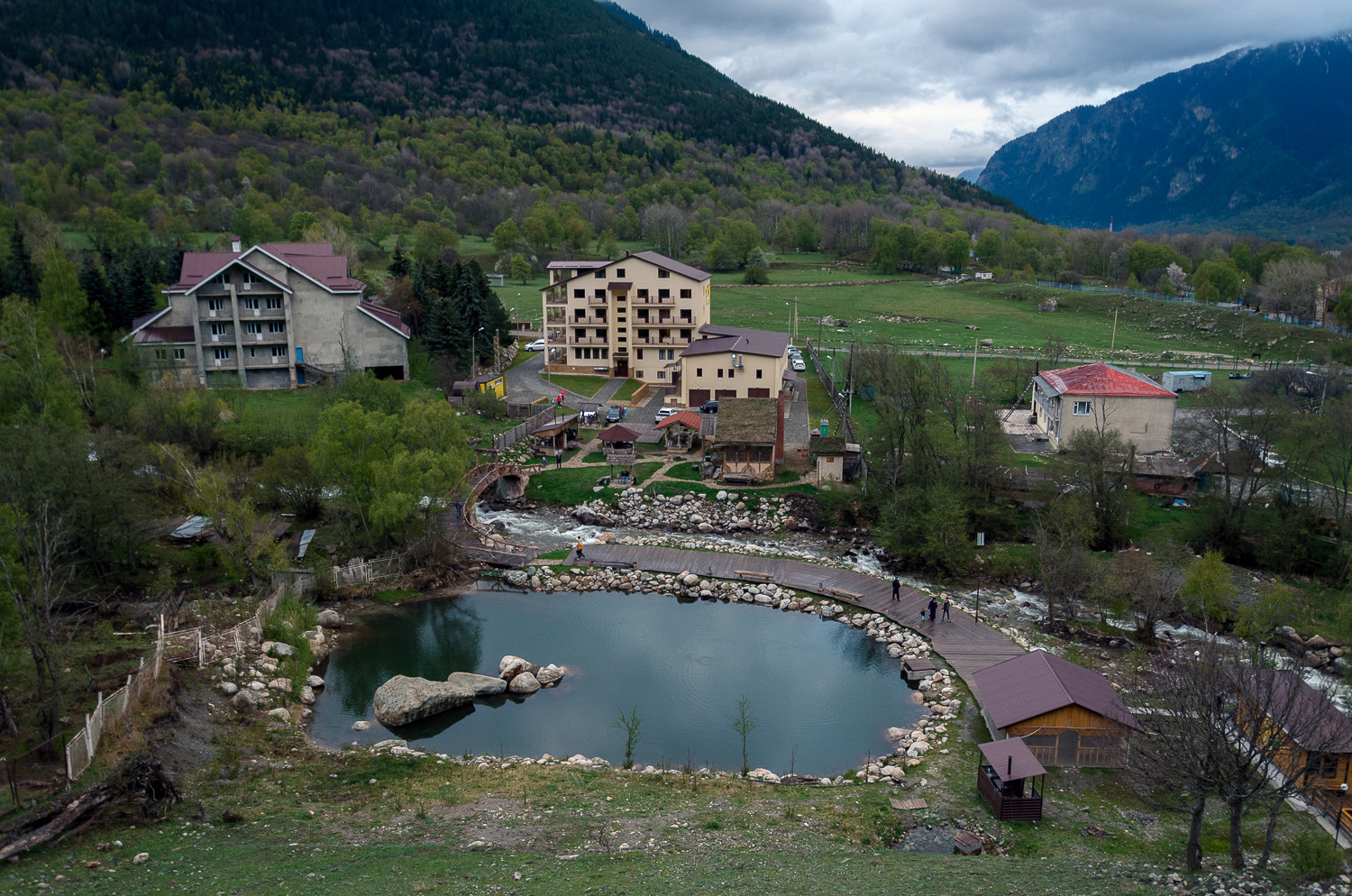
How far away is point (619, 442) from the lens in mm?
50531

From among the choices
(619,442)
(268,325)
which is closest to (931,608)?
(619,442)

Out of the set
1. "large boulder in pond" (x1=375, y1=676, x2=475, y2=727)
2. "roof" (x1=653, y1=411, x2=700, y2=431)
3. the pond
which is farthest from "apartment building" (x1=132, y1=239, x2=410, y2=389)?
"large boulder in pond" (x1=375, y1=676, x2=475, y2=727)

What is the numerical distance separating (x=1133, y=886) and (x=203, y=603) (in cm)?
2984

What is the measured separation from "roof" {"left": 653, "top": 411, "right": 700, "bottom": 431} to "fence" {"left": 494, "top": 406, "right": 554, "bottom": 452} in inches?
299

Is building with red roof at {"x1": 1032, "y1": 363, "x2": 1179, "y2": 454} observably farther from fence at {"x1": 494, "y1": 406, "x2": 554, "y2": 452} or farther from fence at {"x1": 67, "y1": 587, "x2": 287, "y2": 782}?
fence at {"x1": 67, "y1": 587, "x2": 287, "y2": 782}

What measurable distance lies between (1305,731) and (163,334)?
6486 centimetres

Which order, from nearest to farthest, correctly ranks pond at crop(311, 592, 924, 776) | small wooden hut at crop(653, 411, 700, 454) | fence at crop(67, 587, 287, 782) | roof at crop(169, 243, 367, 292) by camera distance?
fence at crop(67, 587, 287, 782)
pond at crop(311, 592, 924, 776)
small wooden hut at crop(653, 411, 700, 454)
roof at crop(169, 243, 367, 292)

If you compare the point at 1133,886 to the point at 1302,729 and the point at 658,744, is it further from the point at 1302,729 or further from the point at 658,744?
the point at 658,744

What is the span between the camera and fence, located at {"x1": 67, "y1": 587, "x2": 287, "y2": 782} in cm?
1958

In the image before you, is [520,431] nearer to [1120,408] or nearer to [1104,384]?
[1104,384]

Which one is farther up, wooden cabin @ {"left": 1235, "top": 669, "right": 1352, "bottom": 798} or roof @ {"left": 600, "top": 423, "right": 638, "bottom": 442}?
roof @ {"left": 600, "top": 423, "right": 638, "bottom": 442}

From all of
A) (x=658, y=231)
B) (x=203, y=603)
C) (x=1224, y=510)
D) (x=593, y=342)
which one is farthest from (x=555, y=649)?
(x=658, y=231)

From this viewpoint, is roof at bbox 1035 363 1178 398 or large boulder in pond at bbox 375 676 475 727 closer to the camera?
large boulder in pond at bbox 375 676 475 727

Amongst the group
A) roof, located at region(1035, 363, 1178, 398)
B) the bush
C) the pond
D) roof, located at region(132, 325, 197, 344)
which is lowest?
the pond
